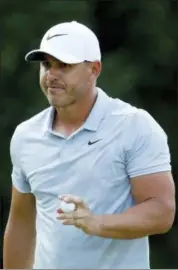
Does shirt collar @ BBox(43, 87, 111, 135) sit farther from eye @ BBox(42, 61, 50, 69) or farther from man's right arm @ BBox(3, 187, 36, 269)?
man's right arm @ BBox(3, 187, 36, 269)

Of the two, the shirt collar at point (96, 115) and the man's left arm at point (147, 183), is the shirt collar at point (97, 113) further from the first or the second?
the man's left arm at point (147, 183)

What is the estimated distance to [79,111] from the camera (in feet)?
11.2

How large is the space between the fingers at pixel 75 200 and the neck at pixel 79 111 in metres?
0.36

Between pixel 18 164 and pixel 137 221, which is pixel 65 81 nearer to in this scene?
pixel 18 164

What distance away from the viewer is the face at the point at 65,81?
334 cm

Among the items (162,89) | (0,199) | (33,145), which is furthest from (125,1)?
(33,145)

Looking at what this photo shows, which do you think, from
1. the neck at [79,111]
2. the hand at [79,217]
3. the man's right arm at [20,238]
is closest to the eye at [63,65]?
the neck at [79,111]

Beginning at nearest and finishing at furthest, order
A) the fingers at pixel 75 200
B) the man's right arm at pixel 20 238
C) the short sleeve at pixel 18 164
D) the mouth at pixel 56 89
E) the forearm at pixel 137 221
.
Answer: the fingers at pixel 75 200 < the forearm at pixel 137 221 < the mouth at pixel 56 89 < the short sleeve at pixel 18 164 < the man's right arm at pixel 20 238

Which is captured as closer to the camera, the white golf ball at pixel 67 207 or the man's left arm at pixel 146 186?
the white golf ball at pixel 67 207

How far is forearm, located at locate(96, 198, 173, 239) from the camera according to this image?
10.5 feet

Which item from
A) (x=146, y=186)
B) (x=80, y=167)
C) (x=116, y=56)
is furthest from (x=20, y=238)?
(x=116, y=56)

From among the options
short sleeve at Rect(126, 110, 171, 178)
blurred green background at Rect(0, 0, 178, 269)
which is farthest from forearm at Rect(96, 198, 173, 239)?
blurred green background at Rect(0, 0, 178, 269)

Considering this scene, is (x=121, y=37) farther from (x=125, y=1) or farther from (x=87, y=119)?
(x=87, y=119)

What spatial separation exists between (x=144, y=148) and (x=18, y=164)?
18.9 inches
